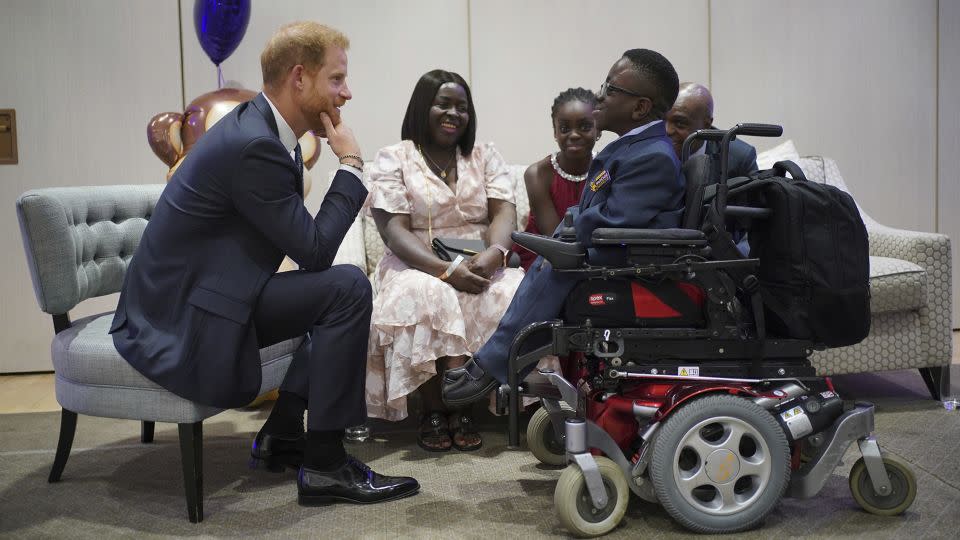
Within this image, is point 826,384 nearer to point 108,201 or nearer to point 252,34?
point 108,201

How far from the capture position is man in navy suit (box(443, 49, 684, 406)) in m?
2.28

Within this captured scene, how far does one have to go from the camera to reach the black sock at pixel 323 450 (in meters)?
2.44

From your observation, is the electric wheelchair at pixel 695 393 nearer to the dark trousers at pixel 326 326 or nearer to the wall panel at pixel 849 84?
the dark trousers at pixel 326 326

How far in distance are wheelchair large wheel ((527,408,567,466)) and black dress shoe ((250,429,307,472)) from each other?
2.28 ft

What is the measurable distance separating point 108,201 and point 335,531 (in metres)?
1.31

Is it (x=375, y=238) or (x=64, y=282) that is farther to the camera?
(x=375, y=238)

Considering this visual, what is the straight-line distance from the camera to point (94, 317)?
283 cm

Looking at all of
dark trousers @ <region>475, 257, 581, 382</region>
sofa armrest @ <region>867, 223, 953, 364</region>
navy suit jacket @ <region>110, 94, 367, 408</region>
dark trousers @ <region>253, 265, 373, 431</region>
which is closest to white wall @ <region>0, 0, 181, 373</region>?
navy suit jacket @ <region>110, 94, 367, 408</region>

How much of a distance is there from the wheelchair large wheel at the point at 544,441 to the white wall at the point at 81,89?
2517mm

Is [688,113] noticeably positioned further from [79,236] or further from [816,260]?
[79,236]

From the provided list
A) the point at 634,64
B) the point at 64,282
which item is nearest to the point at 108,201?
the point at 64,282

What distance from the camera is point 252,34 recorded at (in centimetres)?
430

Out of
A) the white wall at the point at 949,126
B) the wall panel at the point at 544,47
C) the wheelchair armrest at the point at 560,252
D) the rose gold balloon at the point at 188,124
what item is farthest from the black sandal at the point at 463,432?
the white wall at the point at 949,126

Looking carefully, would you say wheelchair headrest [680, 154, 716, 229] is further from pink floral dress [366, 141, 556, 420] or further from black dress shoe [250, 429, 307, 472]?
black dress shoe [250, 429, 307, 472]
